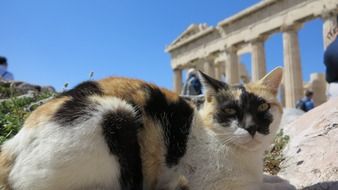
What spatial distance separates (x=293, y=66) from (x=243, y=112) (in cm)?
2514

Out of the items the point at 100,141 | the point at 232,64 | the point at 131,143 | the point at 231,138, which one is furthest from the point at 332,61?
the point at 232,64

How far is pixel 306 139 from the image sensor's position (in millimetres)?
4164

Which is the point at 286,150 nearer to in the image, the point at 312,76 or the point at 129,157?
the point at 129,157

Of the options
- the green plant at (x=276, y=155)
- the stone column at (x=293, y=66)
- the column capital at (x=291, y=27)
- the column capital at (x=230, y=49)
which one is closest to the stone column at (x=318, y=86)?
the stone column at (x=293, y=66)

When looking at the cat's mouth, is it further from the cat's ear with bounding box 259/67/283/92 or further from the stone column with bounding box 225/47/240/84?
the stone column with bounding box 225/47/240/84

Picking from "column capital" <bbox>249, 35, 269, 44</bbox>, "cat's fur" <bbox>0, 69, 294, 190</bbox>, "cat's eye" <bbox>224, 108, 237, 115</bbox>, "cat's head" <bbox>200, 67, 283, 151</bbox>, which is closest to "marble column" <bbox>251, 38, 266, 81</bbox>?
"column capital" <bbox>249, 35, 269, 44</bbox>

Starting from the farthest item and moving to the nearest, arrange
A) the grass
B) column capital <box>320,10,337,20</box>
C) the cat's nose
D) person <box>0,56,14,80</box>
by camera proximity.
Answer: column capital <box>320,10,337,20</box> → person <box>0,56,14,80</box> → the grass → the cat's nose

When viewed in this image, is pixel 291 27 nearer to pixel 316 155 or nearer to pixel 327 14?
pixel 327 14

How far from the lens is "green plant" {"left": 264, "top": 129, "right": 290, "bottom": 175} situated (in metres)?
4.41

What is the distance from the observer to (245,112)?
9.38ft

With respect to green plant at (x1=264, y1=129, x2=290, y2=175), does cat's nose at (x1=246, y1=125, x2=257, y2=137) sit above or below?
above

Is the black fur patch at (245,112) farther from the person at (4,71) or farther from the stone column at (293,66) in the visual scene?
the stone column at (293,66)

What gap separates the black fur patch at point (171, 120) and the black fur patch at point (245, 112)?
0.25 metres

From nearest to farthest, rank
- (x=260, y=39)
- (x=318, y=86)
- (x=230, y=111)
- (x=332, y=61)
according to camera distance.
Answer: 1. (x=230, y=111)
2. (x=332, y=61)
3. (x=260, y=39)
4. (x=318, y=86)
